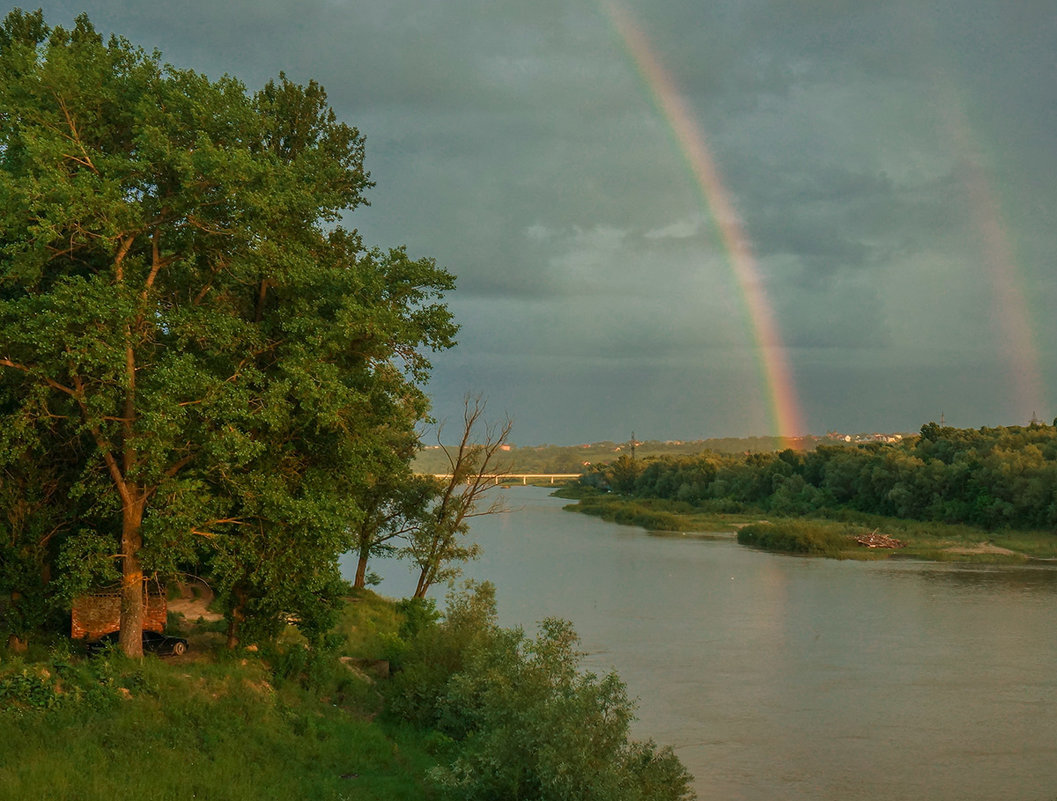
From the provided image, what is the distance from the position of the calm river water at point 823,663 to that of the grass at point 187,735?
771 centimetres

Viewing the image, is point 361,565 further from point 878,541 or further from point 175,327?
point 878,541

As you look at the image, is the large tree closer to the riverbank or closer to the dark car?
the dark car

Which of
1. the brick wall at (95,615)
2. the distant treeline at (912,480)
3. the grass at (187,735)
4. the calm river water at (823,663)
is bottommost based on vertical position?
the calm river water at (823,663)

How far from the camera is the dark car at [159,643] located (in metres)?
19.3

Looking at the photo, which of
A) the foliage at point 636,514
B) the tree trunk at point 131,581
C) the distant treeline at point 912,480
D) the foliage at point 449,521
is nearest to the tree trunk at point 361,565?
the foliage at point 449,521

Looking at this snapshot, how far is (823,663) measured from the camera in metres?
32.8

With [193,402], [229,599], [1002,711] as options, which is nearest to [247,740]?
[229,599]

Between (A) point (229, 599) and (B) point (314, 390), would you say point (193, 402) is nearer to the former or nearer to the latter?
(B) point (314, 390)

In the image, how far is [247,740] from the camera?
16750 millimetres

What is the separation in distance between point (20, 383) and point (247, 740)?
7590mm

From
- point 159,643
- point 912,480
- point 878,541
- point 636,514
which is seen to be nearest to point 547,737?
point 159,643

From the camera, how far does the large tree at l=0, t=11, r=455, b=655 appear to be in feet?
53.3

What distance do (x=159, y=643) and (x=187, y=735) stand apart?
463 cm

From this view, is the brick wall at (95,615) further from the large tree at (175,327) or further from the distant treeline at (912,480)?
the distant treeline at (912,480)
